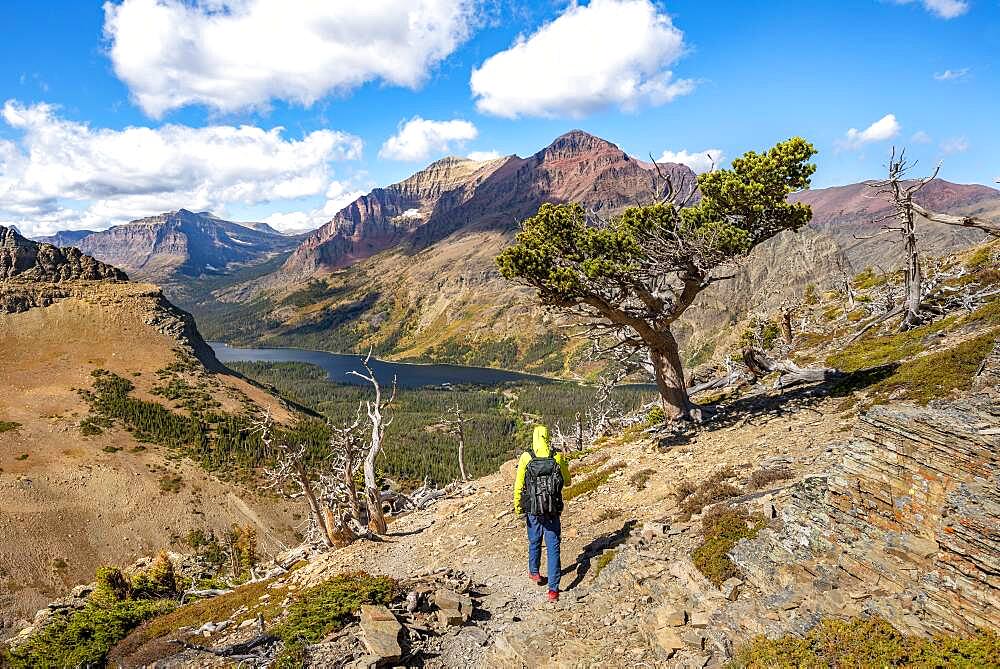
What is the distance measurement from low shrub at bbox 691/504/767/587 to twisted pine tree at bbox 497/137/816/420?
1066cm

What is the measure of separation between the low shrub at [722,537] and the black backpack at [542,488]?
360 centimetres

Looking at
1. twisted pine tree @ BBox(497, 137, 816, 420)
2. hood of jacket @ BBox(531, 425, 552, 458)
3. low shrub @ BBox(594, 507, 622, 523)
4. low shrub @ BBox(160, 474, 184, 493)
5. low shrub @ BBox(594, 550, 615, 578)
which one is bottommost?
low shrub @ BBox(160, 474, 184, 493)

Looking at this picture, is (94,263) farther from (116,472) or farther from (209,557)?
(209,557)

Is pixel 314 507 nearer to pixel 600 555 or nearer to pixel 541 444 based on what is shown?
pixel 600 555

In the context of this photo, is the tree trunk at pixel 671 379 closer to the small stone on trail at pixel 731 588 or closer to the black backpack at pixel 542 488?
the black backpack at pixel 542 488

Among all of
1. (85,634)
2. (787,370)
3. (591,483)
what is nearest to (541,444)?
(591,483)

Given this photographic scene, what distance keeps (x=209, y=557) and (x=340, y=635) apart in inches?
2462

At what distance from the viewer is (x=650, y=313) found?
23.3m

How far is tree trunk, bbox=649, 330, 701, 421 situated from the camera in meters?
24.0

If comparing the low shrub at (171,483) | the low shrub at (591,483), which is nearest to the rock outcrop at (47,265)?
the low shrub at (171,483)

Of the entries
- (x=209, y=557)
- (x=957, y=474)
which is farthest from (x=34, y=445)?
(x=957, y=474)

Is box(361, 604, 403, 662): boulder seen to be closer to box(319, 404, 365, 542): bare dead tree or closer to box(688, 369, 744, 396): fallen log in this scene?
box(319, 404, 365, 542): bare dead tree

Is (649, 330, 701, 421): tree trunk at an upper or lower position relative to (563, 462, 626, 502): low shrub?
upper

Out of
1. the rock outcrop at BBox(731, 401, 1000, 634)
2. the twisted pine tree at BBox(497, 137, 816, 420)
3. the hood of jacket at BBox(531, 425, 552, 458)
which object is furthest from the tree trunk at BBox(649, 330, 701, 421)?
the rock outcrop at BBox(731, 401, 1000, 634)
